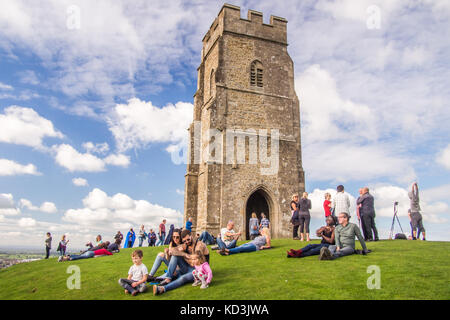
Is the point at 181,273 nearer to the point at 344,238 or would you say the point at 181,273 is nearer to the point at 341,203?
the point at 344,238

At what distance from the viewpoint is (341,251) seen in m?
9.90

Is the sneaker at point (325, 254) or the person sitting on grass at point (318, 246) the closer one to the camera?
the sneaker at point (325, 254)

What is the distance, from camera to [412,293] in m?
6.59

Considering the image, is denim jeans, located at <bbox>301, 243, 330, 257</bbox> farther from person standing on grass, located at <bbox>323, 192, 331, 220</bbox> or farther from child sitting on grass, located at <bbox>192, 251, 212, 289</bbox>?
person standing on grass, located at <bbox>323, 192, 331, 220</bbox>

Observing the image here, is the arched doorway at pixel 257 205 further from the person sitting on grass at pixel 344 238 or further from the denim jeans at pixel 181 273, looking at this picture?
the denim jeans at pixel 181 273

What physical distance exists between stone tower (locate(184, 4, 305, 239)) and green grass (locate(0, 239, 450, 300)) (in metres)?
10.0

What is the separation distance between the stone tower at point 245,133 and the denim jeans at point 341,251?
12042 millimetres

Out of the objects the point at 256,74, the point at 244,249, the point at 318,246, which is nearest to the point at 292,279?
the point at 318,246

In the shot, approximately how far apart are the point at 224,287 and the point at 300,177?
17.3m

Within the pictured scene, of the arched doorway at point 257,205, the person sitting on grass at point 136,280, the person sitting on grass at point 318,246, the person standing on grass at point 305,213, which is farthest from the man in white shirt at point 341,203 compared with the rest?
the arched doorway at point 257,205

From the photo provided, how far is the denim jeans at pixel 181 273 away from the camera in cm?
810

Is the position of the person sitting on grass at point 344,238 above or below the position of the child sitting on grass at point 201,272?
above
